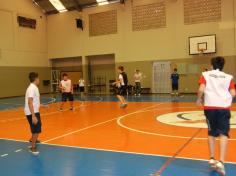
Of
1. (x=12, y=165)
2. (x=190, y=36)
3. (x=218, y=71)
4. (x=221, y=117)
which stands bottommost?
(x=12, y=165)

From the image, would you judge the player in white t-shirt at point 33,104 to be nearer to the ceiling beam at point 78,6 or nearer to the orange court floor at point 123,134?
the orange court floor at point 123,134

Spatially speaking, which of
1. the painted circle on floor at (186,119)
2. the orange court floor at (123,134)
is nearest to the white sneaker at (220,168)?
the orange court floor at (123,134)

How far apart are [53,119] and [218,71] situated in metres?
8.25

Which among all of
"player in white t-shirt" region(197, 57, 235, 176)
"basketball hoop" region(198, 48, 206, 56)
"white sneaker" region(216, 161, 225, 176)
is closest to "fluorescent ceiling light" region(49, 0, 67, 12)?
"basketball hoop" region(198, 48, 206, 56)

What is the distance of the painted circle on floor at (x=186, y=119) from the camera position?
31.0 ft

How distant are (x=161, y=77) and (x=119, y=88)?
1046 centimetres

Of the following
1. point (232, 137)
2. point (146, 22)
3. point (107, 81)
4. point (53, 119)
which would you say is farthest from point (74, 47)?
point (232, 137)

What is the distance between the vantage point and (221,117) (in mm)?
4875

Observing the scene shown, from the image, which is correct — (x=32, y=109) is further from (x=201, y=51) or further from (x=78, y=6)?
(x=78, y=6)

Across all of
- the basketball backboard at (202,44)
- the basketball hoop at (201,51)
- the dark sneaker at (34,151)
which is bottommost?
the dark sneaker at (34,151)

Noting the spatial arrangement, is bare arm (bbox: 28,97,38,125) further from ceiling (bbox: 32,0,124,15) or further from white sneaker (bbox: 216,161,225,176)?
ceiling (bbox: 32,0,124,15)

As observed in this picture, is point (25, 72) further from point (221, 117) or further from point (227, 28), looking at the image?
point (221, 117)

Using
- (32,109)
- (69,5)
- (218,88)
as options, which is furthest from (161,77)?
(218,88)

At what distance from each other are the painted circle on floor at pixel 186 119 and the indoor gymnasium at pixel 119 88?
0.03 metres
